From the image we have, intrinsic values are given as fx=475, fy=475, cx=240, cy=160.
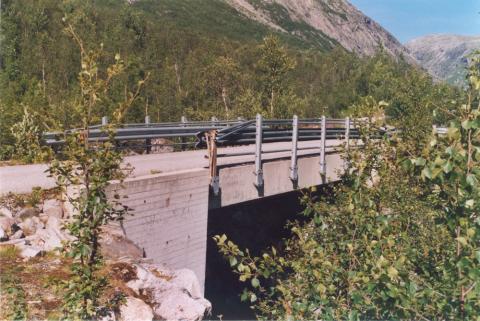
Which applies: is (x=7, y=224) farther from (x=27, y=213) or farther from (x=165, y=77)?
(x=165, y=77)

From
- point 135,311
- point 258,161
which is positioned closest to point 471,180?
point 135,311

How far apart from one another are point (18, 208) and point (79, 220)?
14.1 feet

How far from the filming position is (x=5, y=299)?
213 inches

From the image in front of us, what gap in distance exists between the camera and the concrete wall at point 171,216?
27.2ft

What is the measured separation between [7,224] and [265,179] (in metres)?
6.81

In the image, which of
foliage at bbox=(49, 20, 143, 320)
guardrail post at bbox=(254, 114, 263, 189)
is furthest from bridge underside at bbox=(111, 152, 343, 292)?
foliage at bbox=(49, 20, 143, 320)

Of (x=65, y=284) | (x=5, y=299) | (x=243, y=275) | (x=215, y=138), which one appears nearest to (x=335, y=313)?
(x=243, y=275)

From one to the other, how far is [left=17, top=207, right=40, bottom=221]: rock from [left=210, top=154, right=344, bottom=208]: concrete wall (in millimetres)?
3869

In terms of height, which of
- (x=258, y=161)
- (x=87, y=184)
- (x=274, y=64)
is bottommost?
(x=258, y=161)

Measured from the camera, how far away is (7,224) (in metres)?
7.20

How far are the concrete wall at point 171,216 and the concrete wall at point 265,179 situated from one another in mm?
943

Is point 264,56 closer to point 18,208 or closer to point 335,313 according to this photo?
point 18,208

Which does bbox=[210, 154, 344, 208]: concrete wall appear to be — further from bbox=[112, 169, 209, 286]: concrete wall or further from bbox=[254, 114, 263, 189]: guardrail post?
bbox=[112, 169, 209, 286]: concrete wall

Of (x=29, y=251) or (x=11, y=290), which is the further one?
(x=29, y=251)
